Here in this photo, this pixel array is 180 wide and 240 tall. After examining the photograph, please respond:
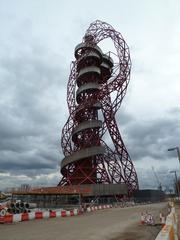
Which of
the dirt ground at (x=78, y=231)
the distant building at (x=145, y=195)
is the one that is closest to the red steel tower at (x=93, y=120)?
the distant building at (x=145, y=195)

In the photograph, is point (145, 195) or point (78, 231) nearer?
point (78, 231)

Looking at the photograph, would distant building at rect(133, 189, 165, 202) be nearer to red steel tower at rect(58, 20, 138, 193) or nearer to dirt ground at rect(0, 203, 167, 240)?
Answer: red steel tower at rect(58, 20, 138, 193)

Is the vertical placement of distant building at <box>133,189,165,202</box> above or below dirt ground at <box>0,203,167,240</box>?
above

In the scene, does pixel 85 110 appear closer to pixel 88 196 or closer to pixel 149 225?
pixel 88 196

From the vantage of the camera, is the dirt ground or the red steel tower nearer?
the dirt ground

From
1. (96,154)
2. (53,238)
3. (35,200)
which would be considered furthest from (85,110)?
(53,238)

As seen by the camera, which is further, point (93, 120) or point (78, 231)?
point (93, 120)

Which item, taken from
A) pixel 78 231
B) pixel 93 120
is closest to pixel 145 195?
pixel 93 120

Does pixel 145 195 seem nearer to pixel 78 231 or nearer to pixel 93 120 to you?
pixel 93 120

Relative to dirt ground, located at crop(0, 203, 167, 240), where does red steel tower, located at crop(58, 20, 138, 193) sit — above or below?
above

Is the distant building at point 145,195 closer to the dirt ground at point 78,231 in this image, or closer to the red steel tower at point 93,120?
the red steel tower at point 93,120

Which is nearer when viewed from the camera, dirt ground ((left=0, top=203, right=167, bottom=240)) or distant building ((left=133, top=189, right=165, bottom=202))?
dirt ground ((left=0, top=203, right=167, bottom=240))

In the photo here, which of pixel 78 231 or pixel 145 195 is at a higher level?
pixel 145 195

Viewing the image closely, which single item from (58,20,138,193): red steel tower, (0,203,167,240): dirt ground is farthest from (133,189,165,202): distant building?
(0,203,167,240): dirt ground
